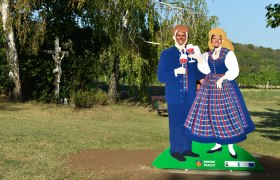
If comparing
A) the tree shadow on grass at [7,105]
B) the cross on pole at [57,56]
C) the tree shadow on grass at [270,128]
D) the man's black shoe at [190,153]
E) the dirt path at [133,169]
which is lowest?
the tree shadow on grass at [270,128]

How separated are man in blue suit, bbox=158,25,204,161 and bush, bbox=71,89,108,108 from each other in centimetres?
1221

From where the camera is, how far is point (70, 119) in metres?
15.7

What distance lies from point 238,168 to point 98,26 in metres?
12.7

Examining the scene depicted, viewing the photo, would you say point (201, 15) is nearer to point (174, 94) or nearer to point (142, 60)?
point (142, 60)

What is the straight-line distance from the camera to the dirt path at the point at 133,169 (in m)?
6.73

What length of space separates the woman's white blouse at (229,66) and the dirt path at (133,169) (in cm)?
170

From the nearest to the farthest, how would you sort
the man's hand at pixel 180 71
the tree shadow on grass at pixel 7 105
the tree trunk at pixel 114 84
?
1. the man's hand at pixel 180 71
2. the tree shadow on grass at pixel 7 105
3. the tree trunk at pixel 114 84

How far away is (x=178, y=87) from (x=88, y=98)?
42.2ft

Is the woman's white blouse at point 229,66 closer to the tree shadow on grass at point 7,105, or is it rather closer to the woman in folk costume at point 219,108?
the woman in folk costume at point 219,108

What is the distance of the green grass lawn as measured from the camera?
7.48 metres

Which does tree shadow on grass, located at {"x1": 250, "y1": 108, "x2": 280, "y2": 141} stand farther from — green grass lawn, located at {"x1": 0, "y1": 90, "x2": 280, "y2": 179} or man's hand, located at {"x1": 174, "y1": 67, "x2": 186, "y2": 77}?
man's hand, located at {"x1": 174, "y1": 67, "x2": 186, "y2": 77}

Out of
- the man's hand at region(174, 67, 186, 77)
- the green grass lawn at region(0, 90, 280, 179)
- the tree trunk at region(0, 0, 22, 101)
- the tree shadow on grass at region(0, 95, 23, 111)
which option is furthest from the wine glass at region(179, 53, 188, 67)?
the tree trunk at region(0, 0, 22, 101)

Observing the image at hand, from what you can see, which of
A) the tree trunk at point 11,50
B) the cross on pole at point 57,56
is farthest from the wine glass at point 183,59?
the cross on pole at point 57,56

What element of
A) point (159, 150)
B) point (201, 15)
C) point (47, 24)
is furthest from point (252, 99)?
point (159, 150)
